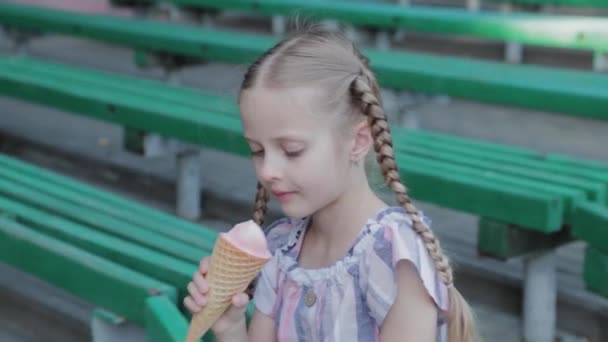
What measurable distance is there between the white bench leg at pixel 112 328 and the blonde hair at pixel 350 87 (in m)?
0.88

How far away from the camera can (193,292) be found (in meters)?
1.88

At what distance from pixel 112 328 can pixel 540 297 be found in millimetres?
1471

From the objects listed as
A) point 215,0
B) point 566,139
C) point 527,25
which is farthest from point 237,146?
point 215,0

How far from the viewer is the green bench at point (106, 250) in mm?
2449

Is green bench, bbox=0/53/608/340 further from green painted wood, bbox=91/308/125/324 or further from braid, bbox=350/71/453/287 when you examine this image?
braid, bbox=350/71/453/287

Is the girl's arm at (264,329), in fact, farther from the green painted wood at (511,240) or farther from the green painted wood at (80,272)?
the green painted wood at (511,240)

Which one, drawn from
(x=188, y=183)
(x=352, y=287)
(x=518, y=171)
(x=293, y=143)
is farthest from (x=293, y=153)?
(x=188, y=183)

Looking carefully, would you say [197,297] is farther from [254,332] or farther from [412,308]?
[412,308]

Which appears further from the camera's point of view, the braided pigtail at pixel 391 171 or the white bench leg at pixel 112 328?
the white bench leg at pixel 112 328

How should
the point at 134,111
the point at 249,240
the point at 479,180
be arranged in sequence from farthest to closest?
the point at 134,111 → the point at 479,180 → the point at 249,240

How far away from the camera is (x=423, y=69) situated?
4.92 metres

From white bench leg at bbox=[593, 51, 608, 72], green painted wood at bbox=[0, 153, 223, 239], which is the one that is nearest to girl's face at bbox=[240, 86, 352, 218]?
green painted wood at bbox=[0, 153, 223, 239]

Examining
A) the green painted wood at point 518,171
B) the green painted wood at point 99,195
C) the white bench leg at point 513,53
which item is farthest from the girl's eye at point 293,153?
the white bench leg at point 513,53

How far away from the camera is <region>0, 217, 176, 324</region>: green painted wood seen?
8.07 feet
